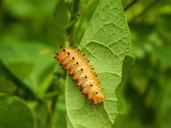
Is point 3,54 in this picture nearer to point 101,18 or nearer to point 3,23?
point 3,23

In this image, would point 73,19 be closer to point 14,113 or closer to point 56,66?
point 56,66

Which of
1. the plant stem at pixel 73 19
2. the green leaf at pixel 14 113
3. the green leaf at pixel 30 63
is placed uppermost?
the plant stem at pixel 73 19

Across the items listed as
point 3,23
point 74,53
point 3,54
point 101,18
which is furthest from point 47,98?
point 3,23

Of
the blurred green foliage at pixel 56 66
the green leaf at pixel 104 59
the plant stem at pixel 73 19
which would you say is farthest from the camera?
the blurred green foliage at pixel 56 66

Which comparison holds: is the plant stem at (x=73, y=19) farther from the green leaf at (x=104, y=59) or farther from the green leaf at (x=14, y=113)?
the green leaf at (x=14, y=113)

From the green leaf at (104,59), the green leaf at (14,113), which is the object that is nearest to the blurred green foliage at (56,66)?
the green leaf at (14,113)

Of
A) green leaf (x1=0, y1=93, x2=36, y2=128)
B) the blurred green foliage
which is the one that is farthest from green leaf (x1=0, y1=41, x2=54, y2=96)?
green leaf (x1=0, y1=93, x2=36, y2=128)

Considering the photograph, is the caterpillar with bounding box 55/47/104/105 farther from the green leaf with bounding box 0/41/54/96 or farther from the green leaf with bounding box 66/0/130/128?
the green leaf with bounding box 0/41/54/96
